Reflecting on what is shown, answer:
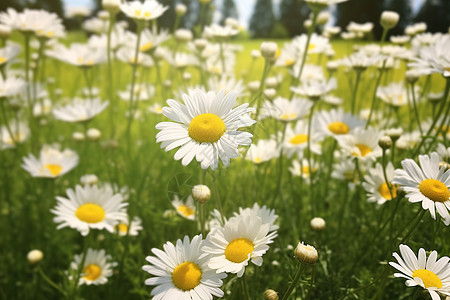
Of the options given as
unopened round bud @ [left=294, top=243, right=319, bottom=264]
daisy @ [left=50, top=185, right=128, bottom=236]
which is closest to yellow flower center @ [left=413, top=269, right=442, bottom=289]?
unopened round bud @ [left=294, top=243, right=319, bottom=264]

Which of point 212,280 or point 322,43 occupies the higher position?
point 322,43

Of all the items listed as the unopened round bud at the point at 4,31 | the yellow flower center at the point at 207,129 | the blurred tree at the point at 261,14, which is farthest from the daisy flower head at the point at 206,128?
the blurred tree at the point at 261,14

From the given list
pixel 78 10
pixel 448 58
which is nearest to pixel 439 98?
pixel 448 58

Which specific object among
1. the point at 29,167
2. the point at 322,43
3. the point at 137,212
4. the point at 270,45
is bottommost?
the point at 137,212

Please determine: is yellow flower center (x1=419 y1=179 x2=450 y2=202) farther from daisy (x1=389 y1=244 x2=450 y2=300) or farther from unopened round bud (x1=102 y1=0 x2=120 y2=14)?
unopened round bud (x1=102 y1=0 x2=120 y2=14)

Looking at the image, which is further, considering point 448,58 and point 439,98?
point 439,98

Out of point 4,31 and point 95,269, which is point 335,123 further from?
point 4,31

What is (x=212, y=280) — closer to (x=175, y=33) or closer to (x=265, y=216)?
(x=265, y=216)
